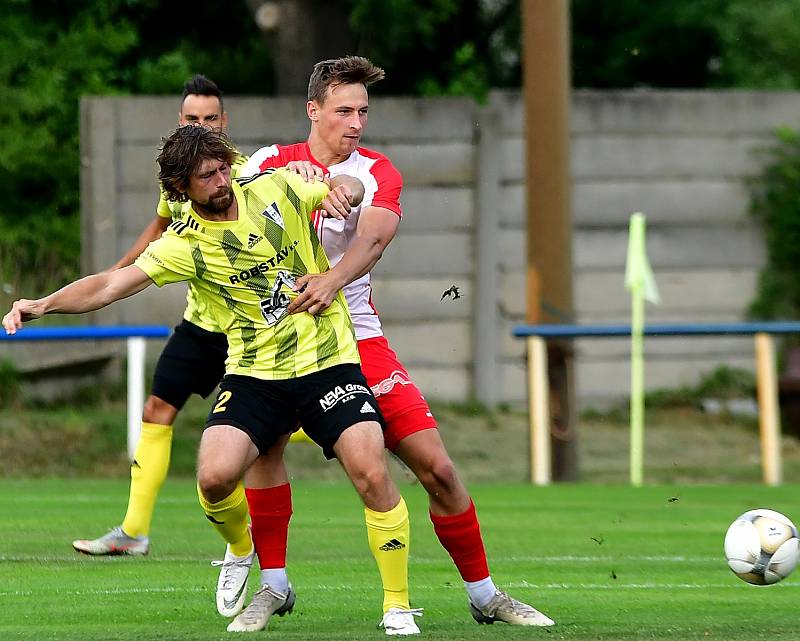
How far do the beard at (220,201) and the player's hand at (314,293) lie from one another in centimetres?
37

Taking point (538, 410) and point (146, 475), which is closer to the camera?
point (146, 475)

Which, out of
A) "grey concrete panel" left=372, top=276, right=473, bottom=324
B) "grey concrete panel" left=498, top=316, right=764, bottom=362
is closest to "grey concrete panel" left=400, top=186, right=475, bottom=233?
"grey concrete panel" left=372, top=276, right=473, bottom=324

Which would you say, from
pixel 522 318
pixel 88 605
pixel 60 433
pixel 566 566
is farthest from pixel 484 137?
pixel 88 605

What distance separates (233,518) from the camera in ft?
19.9

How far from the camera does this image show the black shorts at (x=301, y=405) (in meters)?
5.71

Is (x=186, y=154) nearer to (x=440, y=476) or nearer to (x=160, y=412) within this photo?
(x=440, y=476)

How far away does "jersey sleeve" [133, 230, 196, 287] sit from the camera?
226 inches

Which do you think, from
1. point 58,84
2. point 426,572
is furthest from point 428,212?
point 426,572

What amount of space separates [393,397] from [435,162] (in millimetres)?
9262

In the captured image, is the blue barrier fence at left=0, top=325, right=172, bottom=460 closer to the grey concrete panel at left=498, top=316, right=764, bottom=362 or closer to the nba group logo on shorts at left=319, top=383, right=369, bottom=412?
the grey concrete panel at left=498, top=316, right=764, bottom=362

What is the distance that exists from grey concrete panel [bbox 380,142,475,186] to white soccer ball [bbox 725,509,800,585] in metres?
9.07

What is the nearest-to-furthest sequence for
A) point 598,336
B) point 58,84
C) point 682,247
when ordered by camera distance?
point 598,336, point 682,247, point 58,84

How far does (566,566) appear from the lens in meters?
7.82

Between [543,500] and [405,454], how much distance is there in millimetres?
5273
